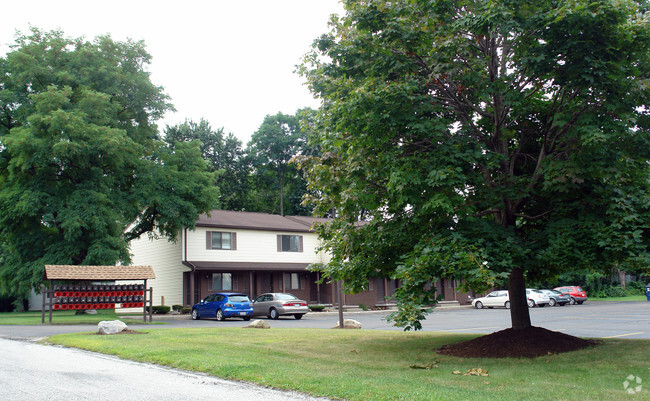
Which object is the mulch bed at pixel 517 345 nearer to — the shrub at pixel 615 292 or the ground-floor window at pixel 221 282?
the ground-floor window at pixel 221 282

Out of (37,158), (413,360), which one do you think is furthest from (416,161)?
(37,158)

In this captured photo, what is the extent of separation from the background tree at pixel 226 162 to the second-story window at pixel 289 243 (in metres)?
21.6

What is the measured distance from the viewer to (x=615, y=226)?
930 cm

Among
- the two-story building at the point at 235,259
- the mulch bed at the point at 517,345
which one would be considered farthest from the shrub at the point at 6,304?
the mulch bed at the point at 517,345

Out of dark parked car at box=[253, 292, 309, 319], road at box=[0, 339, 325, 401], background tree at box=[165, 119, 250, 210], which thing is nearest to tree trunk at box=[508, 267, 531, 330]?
road at box=[0, 339, 325, 401]

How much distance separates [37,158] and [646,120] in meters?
27.2

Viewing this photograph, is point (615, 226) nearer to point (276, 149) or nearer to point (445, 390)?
point (445, 390)

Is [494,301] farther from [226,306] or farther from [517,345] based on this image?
[517,345]

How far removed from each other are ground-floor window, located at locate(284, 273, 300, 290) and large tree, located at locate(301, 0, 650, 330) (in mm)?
27525

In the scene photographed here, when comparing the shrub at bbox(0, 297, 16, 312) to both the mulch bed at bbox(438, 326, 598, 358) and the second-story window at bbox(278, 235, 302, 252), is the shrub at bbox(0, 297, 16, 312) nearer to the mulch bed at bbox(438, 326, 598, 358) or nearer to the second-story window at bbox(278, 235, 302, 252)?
the second-story window at bbox(278, 235, 302, 252)

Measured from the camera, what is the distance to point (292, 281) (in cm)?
4034

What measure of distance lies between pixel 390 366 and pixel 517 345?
3.26 meters

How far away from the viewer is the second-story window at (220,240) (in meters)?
36.0

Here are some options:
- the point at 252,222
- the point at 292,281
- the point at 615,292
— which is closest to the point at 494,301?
the point at 292,281
